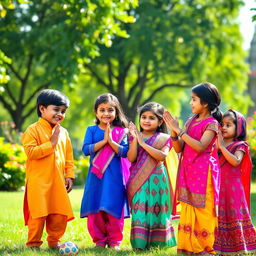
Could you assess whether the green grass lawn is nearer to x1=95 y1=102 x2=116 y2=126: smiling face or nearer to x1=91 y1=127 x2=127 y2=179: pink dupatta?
x1=91 y1=127 x2=127 y2=179: pink dupatta

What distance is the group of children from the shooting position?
5559 mm

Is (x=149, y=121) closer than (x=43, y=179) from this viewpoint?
No

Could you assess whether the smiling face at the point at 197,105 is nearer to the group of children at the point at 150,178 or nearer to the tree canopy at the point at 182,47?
the group of children at the point at 150,178

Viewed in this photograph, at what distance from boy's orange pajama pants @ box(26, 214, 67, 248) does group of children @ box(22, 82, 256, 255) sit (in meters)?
0.01

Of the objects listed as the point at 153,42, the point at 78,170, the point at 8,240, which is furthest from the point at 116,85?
the point at 8,240

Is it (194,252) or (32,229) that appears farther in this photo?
(32,229)

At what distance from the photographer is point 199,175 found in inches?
218

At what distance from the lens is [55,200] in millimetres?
6062

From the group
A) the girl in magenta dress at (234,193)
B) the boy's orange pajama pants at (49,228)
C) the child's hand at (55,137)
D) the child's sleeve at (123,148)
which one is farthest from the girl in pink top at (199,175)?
the boy's orange pajama pants at (49,228)

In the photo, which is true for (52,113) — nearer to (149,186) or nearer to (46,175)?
(46,175)

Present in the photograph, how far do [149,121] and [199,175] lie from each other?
0.96 metres

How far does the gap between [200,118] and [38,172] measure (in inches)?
70.1

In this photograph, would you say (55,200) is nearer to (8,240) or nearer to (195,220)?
(8,240)

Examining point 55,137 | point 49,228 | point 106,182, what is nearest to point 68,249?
point 49,228
